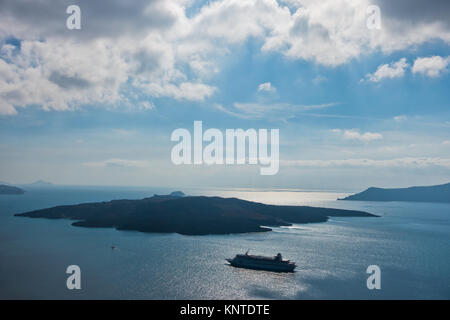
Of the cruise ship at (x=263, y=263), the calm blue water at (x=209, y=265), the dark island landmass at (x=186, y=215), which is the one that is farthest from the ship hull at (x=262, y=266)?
the dark island landmass at (x=186, y=215)

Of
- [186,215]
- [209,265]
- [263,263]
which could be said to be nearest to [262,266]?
[263,263]

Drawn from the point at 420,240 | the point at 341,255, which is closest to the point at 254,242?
the point at 341,255

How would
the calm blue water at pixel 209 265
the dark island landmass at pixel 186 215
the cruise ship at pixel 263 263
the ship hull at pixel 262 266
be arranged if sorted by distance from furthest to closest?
the dark island landmass at pixel 186 215, the cruise ship at pixel 263 263, the ship hull at pixel 262 266, the calm blue water at pixel 209 265

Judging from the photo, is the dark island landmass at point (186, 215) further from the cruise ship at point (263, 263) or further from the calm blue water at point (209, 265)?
the cruise ship at point (263, 263)

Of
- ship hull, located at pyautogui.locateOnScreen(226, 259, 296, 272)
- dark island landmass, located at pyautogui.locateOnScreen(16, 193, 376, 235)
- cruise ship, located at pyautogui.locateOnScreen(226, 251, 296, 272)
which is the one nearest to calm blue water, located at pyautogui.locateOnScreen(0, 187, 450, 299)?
ship hull, located at pyautogui.locateOnScreen(226, 259, 296, 272)

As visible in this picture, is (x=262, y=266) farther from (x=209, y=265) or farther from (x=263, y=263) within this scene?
(x=209, y=265)

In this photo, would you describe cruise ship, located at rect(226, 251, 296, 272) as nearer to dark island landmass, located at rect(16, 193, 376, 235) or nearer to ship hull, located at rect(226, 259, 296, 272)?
ship hull, located at rect(226, 259, 296, 272)
